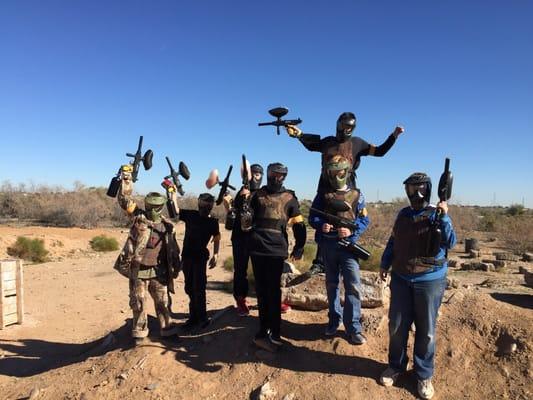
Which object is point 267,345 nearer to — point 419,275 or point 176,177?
point 419,275

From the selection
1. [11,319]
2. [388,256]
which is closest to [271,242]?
[388,256]

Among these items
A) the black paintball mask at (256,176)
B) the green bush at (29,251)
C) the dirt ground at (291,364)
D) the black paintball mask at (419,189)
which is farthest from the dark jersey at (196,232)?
the green bush at (29,251)

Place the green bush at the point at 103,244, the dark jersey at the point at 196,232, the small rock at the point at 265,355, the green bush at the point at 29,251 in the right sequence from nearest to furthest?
the small rock at the point at 265,355
the dark jersey at the point at 196,232
the green bush at the point at 29,251
the green bush at the point at 103,244

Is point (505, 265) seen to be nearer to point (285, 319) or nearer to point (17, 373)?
point (285, 319)

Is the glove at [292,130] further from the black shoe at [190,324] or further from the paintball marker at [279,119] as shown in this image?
the black shoe at [190,324]

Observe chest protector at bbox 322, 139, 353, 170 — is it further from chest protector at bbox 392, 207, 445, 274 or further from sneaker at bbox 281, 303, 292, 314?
sneaker at bbox 281, 303, 292, 314

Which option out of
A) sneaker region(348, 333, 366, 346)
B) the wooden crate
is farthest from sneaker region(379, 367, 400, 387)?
the wooden crate

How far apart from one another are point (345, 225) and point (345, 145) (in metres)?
1.13

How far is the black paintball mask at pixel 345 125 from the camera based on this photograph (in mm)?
5043

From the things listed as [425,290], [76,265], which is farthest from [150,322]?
[76,265]

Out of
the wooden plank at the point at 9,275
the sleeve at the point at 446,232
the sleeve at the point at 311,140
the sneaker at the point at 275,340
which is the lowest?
the sneaker at the point at 275,340

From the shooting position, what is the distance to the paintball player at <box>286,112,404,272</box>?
16.6 feet

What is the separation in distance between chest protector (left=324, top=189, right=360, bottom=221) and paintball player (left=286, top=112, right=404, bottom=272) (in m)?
0.24

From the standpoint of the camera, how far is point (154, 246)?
5.24 m
